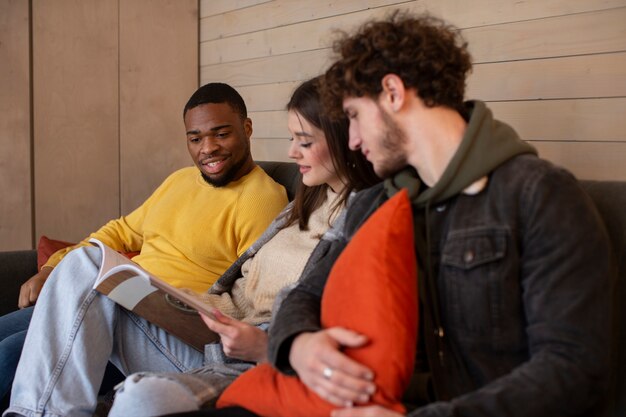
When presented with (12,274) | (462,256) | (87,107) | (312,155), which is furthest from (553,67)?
(87,107)

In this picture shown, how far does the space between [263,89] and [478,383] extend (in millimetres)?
1840

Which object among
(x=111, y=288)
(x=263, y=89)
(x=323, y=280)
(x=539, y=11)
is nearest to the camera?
(x=323, y=280)

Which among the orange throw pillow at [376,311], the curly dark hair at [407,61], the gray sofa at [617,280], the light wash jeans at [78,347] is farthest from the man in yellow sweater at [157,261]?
the gray sofa at [617,280]

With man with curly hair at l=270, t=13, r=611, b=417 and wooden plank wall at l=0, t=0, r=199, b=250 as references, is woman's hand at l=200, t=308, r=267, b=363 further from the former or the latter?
wooden plank wall at l=0, t=0, r=199, b=250

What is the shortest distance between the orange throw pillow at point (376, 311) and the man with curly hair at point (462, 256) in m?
0.02

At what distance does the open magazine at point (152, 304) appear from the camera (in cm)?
151

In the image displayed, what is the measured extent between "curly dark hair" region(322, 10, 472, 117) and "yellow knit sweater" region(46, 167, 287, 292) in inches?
32.2

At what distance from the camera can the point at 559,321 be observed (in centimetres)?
103

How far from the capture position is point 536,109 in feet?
5.70

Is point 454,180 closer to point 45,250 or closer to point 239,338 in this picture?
point 239,338

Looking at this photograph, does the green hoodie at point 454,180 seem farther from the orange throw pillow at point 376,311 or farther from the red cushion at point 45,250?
the red cushion at point 45,250

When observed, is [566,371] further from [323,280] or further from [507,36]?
[507,36]

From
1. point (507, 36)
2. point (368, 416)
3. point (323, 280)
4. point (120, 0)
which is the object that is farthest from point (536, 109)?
point (120, 0)

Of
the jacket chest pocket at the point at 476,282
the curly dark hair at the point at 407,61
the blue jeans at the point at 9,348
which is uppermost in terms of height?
the curly dark hair at the point at 407,61
